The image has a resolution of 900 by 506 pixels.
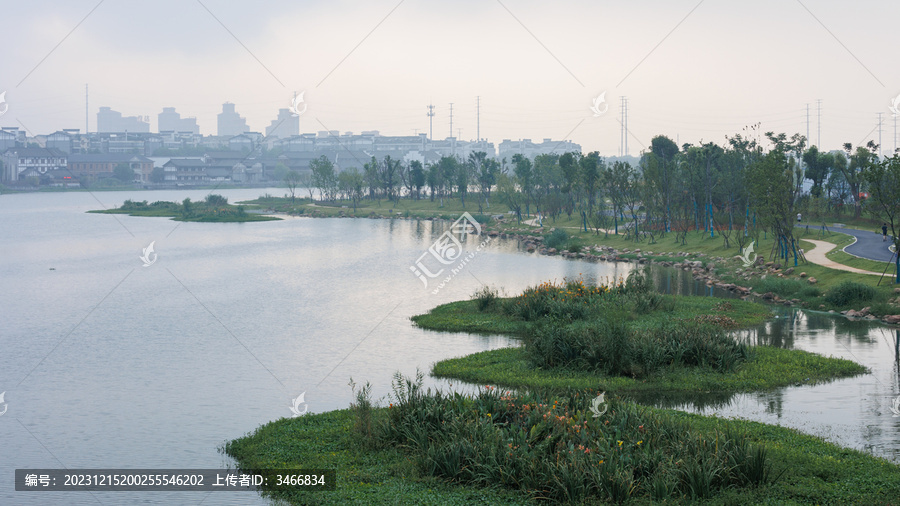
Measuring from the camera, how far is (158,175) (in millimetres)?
153250

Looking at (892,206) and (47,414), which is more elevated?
(892,206)

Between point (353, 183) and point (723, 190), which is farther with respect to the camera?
point (353, 183)

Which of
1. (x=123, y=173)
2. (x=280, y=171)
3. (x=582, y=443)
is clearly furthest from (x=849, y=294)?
(x=280, y=171)

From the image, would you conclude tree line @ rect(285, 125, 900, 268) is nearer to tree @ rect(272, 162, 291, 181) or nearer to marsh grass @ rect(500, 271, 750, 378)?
marsh grass @ rect(500, 271, 750, 378)

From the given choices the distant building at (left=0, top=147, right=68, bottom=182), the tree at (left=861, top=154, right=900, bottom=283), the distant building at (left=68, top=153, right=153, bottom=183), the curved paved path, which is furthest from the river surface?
the distant building at (left=68, top=153, right=153, bottom=183)

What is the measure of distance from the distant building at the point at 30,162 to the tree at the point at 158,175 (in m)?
15.4

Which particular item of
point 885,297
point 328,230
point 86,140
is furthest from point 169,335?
point 86,140

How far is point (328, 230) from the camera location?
75.1 metres

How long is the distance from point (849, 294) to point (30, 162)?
14829 cm

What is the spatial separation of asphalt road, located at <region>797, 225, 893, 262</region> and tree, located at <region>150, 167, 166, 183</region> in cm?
13396

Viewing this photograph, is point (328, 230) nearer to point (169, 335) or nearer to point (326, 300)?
point (326, 300)

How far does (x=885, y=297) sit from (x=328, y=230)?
54.2m

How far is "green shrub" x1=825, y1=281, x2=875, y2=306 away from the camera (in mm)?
29047

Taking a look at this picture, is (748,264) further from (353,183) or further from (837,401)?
(353,183)
